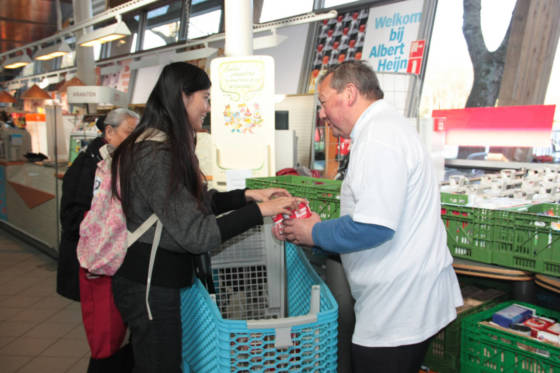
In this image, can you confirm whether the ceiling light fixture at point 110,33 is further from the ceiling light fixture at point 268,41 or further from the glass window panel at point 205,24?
the glass window panel at point 205,24

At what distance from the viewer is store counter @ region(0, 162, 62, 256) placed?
5930 millimetres

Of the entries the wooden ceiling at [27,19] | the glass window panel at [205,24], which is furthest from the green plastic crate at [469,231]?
the wooden ceiling at [27,19]

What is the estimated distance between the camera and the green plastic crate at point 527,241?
1744 millimetres

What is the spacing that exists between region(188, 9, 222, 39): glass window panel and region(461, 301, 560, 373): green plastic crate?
928 centimetres

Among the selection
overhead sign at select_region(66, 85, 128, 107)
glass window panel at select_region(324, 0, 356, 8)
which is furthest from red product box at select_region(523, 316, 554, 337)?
glass window panel at select_region(324, 0, 356, 8)

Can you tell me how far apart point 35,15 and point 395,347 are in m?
15.0

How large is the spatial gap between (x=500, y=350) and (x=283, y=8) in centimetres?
767

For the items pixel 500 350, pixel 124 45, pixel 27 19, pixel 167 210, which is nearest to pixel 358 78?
pixel 167 210

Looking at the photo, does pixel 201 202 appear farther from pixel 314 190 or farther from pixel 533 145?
pixel 533 145

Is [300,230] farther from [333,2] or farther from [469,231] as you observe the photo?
[333,2]

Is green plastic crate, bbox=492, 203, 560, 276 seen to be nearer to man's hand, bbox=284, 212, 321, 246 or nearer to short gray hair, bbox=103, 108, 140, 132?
man's hand, bbox=284, 212, 321, 246

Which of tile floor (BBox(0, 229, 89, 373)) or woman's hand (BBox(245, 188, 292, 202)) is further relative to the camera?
tile floor (BBox(0, 229, 89, 373))

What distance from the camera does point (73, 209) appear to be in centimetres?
272

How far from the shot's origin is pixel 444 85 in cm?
617
